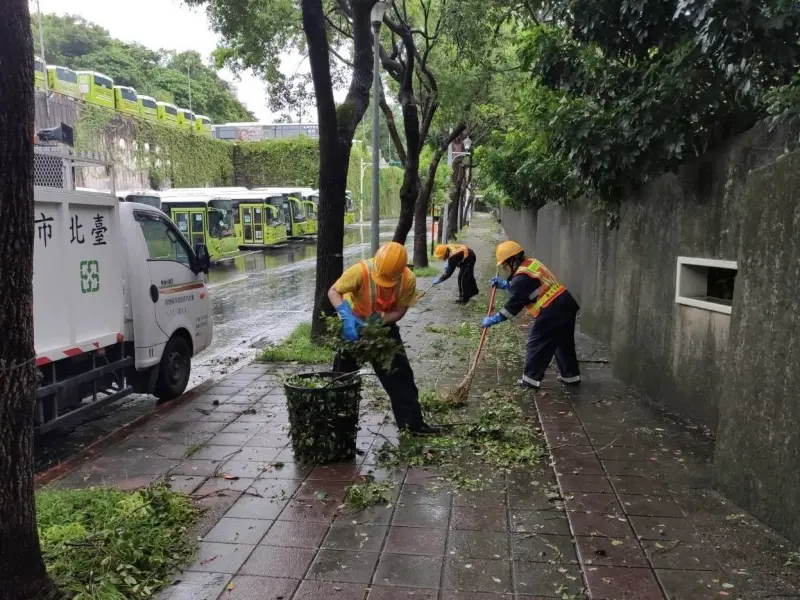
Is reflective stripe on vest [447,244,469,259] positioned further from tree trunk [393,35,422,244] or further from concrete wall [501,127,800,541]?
concrete wall [501,127,800,541]

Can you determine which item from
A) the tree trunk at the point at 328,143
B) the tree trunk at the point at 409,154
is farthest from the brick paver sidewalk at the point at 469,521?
the tree trunk at the point at 409,154

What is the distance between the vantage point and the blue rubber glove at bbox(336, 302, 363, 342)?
4.69 metres

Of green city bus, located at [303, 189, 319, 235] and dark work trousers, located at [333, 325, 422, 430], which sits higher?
green city bus, located at [303, 189, 319, 235]

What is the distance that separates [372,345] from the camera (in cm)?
467

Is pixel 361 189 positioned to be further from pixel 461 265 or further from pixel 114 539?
pixel 114 539

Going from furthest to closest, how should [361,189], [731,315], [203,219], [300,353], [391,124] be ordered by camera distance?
[361,189]
[203,219]
[391,124]
[300,353]
[731,315]

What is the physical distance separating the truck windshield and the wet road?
1.35 m

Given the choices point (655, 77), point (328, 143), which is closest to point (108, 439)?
point (328, 143)

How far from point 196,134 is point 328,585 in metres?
41.0

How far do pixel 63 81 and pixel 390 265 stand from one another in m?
30.2

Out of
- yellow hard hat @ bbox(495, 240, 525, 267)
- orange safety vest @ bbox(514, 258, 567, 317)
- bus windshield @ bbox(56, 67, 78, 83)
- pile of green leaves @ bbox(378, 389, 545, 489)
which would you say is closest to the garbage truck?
pile of green leaves @ bbox(378, 389, 545, 489)

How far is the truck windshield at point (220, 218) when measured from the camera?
25953mm

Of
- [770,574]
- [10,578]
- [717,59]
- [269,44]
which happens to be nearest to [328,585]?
[10,578]

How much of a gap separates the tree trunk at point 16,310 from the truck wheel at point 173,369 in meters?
3.81
